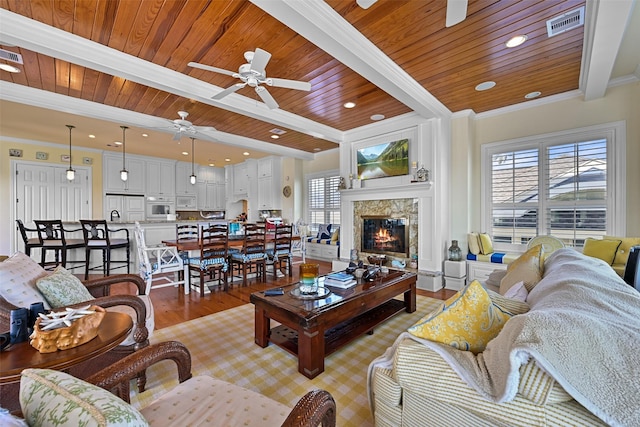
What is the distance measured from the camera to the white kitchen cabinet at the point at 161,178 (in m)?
7.99

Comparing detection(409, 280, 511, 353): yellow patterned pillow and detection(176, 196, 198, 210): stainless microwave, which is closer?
detection(409, 280, 511, 353): yellow patterned pillow

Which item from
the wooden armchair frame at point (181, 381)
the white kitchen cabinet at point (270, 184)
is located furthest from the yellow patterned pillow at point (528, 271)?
the white kitchen cabinet at point (270, 184)

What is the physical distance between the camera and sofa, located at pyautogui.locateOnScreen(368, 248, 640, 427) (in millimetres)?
807

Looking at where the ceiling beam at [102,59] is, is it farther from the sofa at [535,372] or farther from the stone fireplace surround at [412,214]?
the sofa at [535,372]

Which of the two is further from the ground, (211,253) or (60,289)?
(60,289)

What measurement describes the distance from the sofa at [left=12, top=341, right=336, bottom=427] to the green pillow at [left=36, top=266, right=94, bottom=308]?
97 cm

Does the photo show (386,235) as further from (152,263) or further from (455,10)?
(152,263)

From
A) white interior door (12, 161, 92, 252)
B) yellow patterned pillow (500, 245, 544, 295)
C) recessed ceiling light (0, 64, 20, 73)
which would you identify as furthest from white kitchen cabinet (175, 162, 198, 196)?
yellow patterned pillow (500, 245, 544, 295)

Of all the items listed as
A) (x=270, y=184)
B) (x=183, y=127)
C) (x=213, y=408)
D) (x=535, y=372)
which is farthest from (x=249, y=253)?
(x=535, y=372)

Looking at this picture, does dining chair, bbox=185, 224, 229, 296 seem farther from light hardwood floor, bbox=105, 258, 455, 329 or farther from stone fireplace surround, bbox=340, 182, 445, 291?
stone fireplace surround, bbox=340, 182, 445, 291

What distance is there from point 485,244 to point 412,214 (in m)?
1.18

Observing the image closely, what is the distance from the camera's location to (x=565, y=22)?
2.32 m

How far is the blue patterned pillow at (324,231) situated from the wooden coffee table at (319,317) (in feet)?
13.6

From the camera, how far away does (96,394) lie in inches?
A: 25.2
